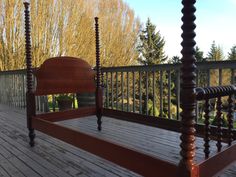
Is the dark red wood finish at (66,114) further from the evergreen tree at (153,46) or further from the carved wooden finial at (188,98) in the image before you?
the evergreen tree at (153,46)

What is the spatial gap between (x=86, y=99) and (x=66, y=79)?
7.53 ft

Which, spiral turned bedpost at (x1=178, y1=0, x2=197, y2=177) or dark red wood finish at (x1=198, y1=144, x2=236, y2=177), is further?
dark red wood finish at (x1=198, y1=144, x2=236, y2=177)

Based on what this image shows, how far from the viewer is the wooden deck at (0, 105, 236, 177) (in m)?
2.13

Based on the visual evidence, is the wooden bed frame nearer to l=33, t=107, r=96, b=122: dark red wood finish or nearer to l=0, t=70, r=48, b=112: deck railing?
l=33, t=107, r=96, b=122: dark red wood finish

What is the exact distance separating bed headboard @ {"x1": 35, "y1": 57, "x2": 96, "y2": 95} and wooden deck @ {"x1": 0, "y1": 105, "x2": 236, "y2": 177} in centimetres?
63

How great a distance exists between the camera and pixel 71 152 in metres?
2.61

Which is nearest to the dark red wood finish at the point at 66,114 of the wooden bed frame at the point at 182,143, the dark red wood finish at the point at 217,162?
the wooden bed frame at the point at 182,143

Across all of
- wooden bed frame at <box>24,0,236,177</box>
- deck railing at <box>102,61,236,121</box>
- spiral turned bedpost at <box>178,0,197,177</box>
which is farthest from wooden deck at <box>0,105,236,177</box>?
spiral turned bedpost at <box>178,0,197,177</box>

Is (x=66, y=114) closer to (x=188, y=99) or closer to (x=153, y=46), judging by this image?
(x=188, y=99)

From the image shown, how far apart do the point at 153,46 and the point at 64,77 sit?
65.2 ft

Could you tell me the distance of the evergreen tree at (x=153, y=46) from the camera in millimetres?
21402

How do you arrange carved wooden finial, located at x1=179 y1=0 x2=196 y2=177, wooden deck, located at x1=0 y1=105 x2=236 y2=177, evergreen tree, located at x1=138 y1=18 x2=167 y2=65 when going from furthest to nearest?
1. evergreen tree, located at x1=138 y1=18 x2=167 y2=65
2. wooden deck, located at x1=0 y1=105 x2=236 y2=177
3. carved wooden finial, located at x1=179 y1=0 x2=196 y2=177

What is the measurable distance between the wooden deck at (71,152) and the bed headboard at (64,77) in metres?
0.63

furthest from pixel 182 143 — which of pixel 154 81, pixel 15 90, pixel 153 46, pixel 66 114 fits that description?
pixel 153 46
